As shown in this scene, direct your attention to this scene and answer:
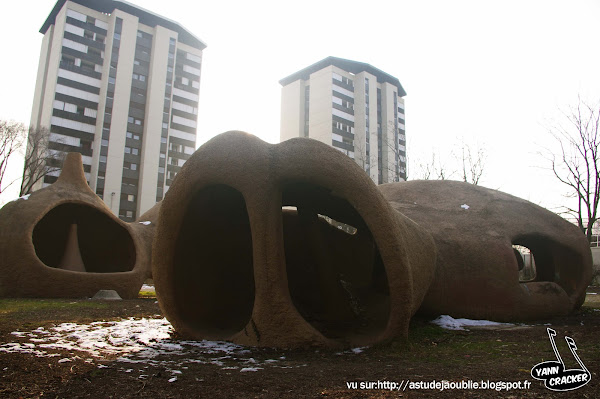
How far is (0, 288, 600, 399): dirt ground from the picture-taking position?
138 inches

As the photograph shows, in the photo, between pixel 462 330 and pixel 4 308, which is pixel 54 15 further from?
pixel 462 330

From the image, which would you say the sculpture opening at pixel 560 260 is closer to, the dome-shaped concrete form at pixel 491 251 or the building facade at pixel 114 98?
the dome-shaped concrete form at pixel 491 251

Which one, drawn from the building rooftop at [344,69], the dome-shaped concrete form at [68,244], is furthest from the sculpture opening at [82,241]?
the building rooftop at [344,69]

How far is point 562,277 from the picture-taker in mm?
10508

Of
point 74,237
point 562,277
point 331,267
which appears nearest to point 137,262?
point 74,237

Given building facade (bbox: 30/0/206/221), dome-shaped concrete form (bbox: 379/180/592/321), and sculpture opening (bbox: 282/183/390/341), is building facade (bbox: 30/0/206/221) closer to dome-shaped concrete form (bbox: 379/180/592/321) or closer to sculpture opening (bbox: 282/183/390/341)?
sculpture opening (bbox: 282/183/390/341)

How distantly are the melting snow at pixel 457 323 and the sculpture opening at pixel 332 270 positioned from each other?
109cm

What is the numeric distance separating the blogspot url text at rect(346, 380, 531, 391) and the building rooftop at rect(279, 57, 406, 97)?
53066 millimetres

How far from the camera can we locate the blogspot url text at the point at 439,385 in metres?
3.62

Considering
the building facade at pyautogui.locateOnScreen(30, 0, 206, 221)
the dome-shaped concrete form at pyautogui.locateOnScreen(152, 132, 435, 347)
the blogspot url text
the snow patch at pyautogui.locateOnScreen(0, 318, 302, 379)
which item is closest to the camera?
the blogspot url text

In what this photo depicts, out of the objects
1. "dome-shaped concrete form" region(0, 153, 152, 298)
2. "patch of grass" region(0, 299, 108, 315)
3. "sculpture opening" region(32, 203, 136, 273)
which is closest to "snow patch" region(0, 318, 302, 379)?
"patch of grass" region(0, 299, 108, 315)

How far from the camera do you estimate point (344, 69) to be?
179ft

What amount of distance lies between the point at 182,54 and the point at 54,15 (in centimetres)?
1379

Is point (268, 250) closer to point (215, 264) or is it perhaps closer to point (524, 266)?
point (215, 264)
